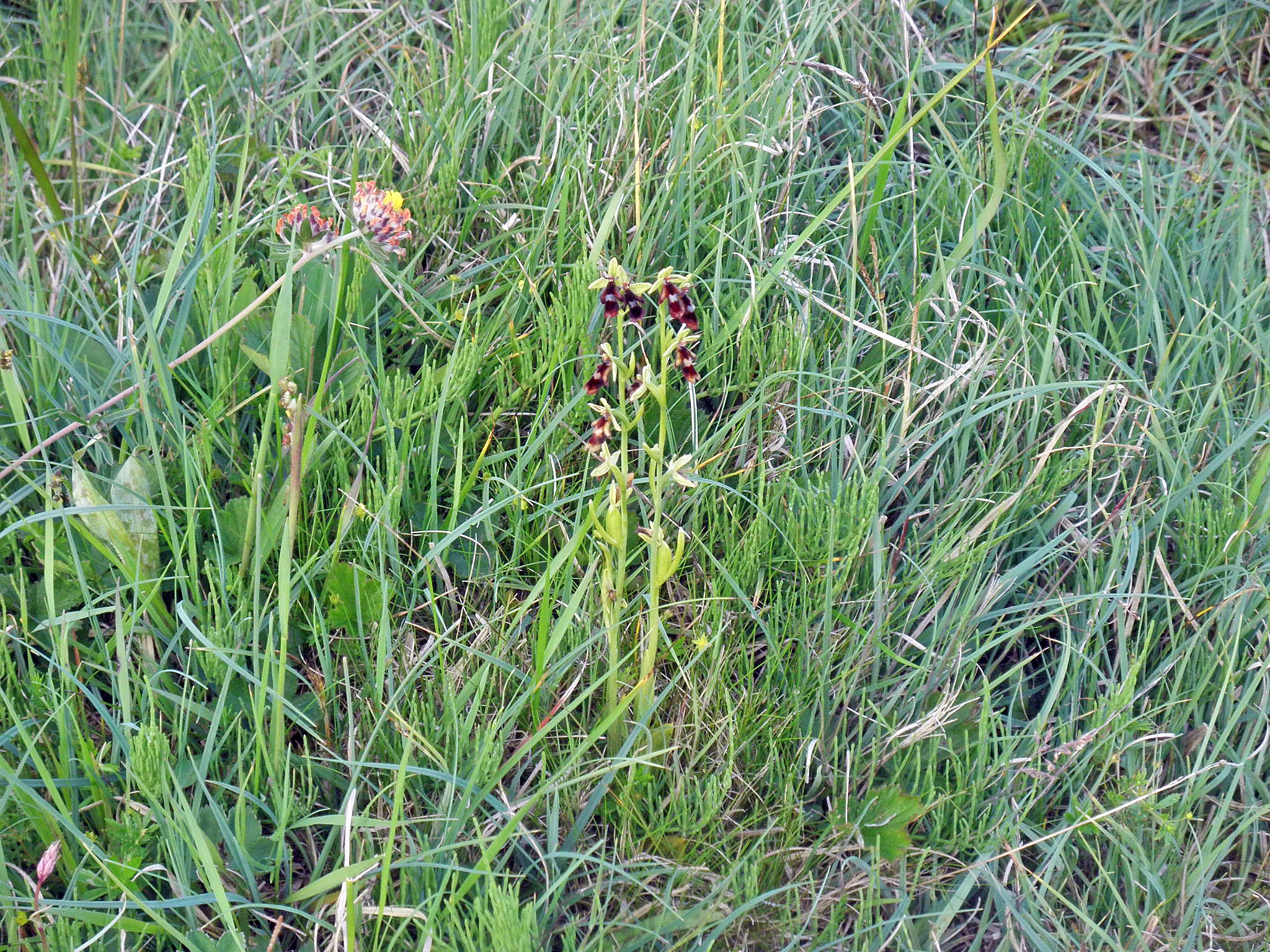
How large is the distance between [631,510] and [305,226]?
0.81 metres

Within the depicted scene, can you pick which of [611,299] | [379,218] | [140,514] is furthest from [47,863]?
[379,218]

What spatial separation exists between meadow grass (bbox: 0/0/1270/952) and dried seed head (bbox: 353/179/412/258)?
0.40 ft

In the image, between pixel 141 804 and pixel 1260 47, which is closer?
pixel 141 804

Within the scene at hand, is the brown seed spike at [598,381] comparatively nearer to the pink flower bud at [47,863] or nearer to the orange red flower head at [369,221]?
the orange red flower head at [369,221]

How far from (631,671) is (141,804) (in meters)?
0.78

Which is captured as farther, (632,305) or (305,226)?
(305,226)

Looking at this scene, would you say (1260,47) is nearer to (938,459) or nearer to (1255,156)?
(1255,156)

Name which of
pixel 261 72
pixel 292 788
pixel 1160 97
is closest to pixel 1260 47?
pixel 1160 97

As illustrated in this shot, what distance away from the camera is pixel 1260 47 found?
8.77 ft

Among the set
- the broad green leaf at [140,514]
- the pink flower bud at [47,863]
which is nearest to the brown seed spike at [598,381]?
the broad green leaf at [140,514]

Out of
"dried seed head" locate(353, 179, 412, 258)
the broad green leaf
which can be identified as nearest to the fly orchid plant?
"dried seed head" locate(353, 179, 412, 258)

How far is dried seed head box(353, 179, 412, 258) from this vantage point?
6.19ft

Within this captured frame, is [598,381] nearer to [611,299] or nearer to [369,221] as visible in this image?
[611,299]

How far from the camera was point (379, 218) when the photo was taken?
6.18ft
